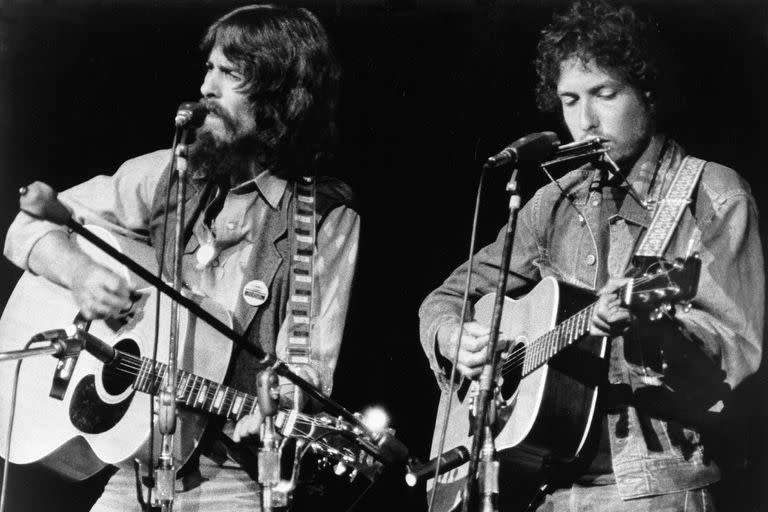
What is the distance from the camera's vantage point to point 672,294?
2.30 metres

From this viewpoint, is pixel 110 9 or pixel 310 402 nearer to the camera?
pixel 310 402

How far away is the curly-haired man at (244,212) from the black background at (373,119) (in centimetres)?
32

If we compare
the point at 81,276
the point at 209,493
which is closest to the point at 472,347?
the point at 209,493

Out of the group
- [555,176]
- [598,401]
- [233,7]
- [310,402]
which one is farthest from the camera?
[233,7]

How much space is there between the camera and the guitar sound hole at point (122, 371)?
3.21 metres

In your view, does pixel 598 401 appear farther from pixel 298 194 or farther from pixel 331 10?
pixel 331 10

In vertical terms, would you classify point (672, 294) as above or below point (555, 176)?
below

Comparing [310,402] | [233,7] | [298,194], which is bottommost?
[310,402]

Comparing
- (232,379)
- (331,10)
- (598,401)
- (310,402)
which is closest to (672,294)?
(598,401)

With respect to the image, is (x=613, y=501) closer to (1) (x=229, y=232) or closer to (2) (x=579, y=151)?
(2) (x=579, y=151)

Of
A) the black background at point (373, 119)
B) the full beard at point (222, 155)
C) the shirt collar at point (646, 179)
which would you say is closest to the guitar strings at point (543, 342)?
the shirt collar at point (646, 179)

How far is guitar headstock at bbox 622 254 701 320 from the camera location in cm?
A: 230

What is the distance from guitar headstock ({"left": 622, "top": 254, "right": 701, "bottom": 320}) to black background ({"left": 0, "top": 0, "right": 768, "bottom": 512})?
1.54 meters

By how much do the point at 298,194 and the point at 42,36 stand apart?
1424 mm
